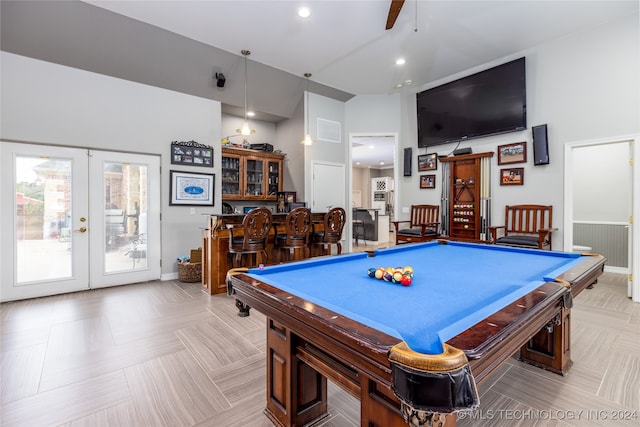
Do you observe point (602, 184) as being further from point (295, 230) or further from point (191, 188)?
point (191, 188)

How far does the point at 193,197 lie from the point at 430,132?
4.55 m

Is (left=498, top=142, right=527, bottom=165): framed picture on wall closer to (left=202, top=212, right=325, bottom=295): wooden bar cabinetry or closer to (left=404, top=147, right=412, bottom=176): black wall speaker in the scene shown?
(left=404, top=147, right=412, bottom=176): black wall speaker

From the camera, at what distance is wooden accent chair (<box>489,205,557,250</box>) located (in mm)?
4109

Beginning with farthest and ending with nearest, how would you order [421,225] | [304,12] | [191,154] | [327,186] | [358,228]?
[358,228], [327,186], [421,225], [191,154], [304,12]

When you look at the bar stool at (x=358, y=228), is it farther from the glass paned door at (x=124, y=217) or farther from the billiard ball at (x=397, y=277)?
the billiard ball at (x=397, y=277)

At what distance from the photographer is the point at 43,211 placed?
3.83m

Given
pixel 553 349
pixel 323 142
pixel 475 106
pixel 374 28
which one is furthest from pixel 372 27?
Result: pixel 553 349

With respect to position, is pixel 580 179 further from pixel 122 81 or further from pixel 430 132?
pixel 122 81

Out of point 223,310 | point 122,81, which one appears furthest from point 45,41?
point 223,310

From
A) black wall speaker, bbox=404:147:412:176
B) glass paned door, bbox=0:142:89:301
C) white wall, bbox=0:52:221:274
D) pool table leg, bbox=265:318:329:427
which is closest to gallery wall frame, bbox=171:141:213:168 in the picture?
white wall, bbox=0:52:221:274

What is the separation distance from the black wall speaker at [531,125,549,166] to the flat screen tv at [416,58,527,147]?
223 millimetres

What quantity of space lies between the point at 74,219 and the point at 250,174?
2.93m

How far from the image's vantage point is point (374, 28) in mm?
4016

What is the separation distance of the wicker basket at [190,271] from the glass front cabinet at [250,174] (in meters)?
1.56
